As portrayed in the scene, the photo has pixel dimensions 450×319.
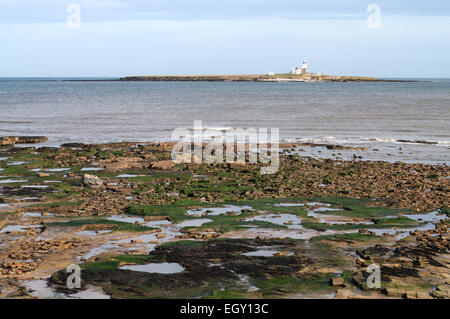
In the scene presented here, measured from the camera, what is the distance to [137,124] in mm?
39594

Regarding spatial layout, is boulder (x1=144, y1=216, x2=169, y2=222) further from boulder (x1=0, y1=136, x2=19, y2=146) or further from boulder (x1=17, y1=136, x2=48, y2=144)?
boulder (x1=17, y1=136, x2=48, y2=144)

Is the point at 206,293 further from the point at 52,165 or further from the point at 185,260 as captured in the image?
the point at 52,165

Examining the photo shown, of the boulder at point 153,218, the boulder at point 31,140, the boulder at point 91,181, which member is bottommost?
the boulder at point 153,218

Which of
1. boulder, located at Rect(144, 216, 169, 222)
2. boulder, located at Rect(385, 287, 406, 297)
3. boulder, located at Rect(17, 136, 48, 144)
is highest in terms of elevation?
boulder, located at Rect(17, 136, 48, 144)

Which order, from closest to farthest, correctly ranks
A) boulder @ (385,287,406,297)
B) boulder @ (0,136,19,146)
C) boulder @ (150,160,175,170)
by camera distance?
boulder @ (385,287,406,297)
boulder @ (150,160,175,170)
boulder @ (0,136,19,146)

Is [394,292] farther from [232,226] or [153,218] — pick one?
[153,218]

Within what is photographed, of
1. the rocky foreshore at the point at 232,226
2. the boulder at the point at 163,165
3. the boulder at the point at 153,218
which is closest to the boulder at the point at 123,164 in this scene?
the rocky foreshore at the point at 232,226

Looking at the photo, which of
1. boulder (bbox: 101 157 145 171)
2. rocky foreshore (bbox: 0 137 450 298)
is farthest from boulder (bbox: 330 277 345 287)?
boulder (bbox: 101 157 145 171)

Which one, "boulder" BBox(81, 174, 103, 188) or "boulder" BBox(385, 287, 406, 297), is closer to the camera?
"boulder" BBox(385, 287, 406, 297)

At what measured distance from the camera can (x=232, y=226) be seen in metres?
→ 12.3

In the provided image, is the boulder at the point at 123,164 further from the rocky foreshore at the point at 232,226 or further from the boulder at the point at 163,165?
the boulder at the point at 163,165

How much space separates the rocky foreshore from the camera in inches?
358

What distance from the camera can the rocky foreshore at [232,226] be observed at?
9102 mm

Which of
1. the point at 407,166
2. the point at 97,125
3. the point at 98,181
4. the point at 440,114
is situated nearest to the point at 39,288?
the point at 98,181
